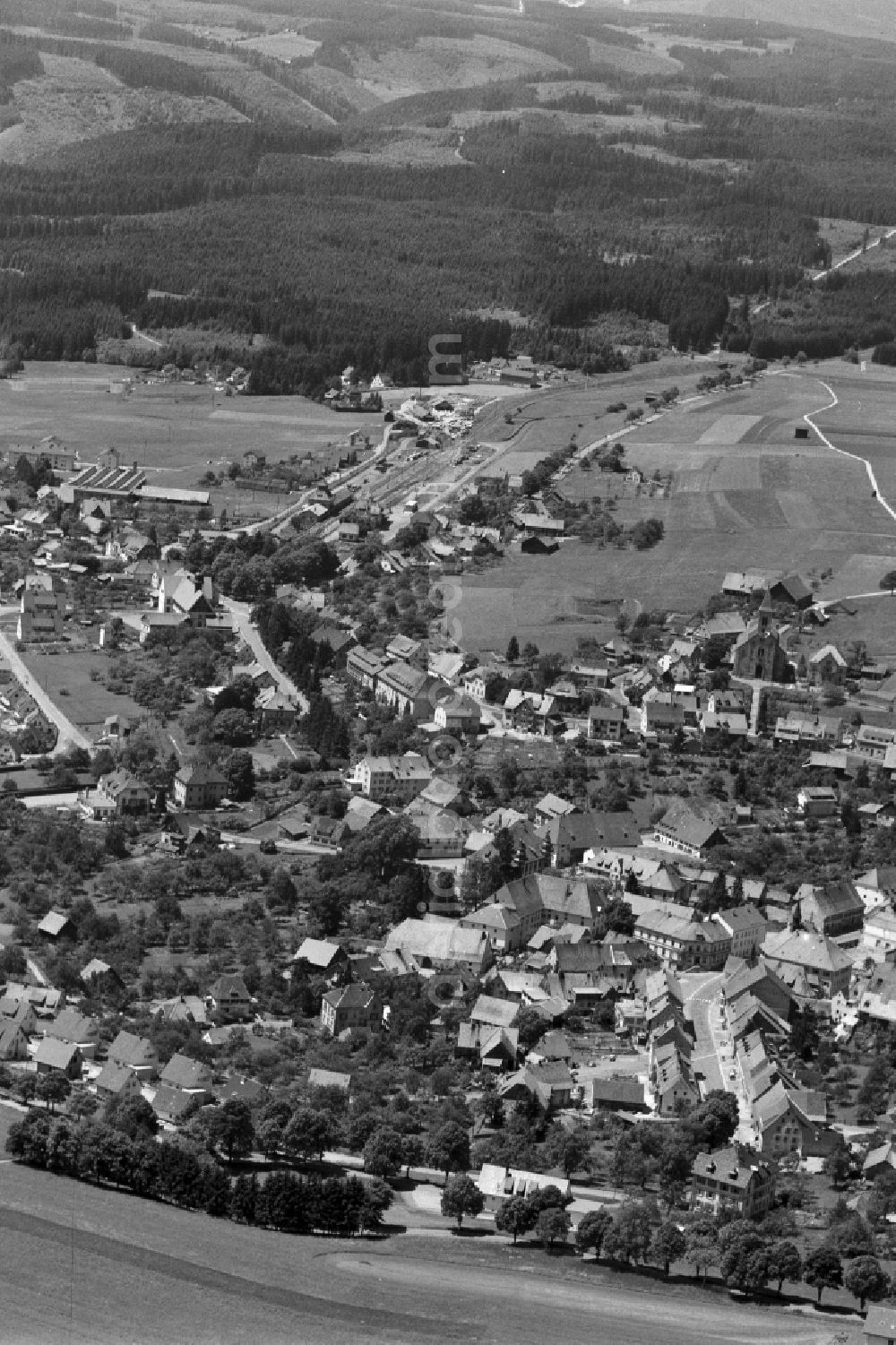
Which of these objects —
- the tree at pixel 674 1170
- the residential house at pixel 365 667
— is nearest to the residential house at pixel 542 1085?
the tree at pixel 674 1170

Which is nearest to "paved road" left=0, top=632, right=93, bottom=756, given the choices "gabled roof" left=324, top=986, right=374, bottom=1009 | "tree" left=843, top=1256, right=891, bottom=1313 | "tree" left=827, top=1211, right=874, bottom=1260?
"gabled roof" left=324, top=986, right=374, bottom=1009

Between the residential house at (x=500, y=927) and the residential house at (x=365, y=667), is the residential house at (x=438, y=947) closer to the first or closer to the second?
the residential house at (x=500, y=927)

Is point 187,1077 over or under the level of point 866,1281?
under

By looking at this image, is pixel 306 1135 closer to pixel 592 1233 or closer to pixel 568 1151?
pixel 568 1151

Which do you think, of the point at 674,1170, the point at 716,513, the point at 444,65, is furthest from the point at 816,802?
the point at 444,65

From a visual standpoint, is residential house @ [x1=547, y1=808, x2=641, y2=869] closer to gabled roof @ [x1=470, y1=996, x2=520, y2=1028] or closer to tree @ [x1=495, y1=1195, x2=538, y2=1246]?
gabled roof @ [x1=470, y1=996, x2=520, y2=1028]

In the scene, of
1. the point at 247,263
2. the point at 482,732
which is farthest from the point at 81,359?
the point at 482,732
